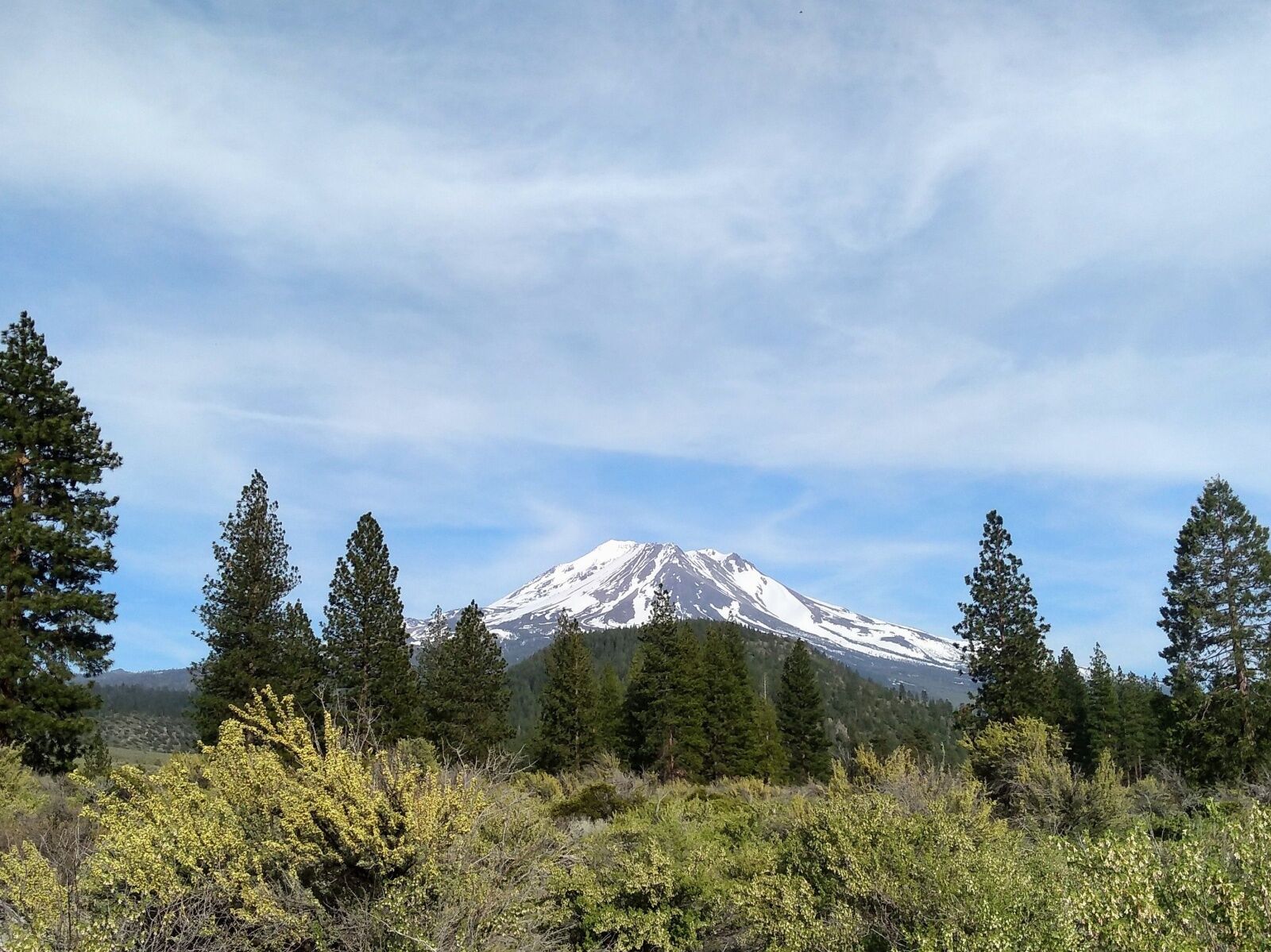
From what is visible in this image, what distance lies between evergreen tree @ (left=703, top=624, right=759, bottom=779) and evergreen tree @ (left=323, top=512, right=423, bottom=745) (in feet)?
61.2

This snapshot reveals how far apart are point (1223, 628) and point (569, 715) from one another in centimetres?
3018

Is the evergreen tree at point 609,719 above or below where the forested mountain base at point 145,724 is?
above

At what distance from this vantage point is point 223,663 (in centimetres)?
2988

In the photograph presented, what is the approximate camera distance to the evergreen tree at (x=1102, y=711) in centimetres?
5356

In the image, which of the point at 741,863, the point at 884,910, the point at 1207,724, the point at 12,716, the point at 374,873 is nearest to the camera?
the point at 374,873

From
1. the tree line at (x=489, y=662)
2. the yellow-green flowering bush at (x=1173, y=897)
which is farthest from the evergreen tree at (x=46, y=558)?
the yellow-green flowering bush at (x=1173, y=897)

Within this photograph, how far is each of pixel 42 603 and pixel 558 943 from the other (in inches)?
670

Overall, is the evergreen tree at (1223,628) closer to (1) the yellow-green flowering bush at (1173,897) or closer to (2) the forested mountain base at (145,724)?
(1) the yellow-green flowering bush at (1173,897)

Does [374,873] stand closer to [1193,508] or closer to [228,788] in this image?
[228,788]

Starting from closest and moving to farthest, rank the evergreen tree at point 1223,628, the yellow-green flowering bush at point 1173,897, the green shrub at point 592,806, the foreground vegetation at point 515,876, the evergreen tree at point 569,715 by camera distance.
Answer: the yellow-green flowering bush at point 1173,897, the foreground vegetation at point 515,876, the green shrub at point 592,806, the evergreen tree at point 1223,628, the evergreen tree at point 569,715

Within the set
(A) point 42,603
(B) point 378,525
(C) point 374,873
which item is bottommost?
(C) point 374,873

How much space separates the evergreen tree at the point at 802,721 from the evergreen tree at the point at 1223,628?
25.2 metres

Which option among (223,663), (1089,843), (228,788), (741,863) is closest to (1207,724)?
(741,863)

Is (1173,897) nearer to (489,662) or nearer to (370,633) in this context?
(370,633)
